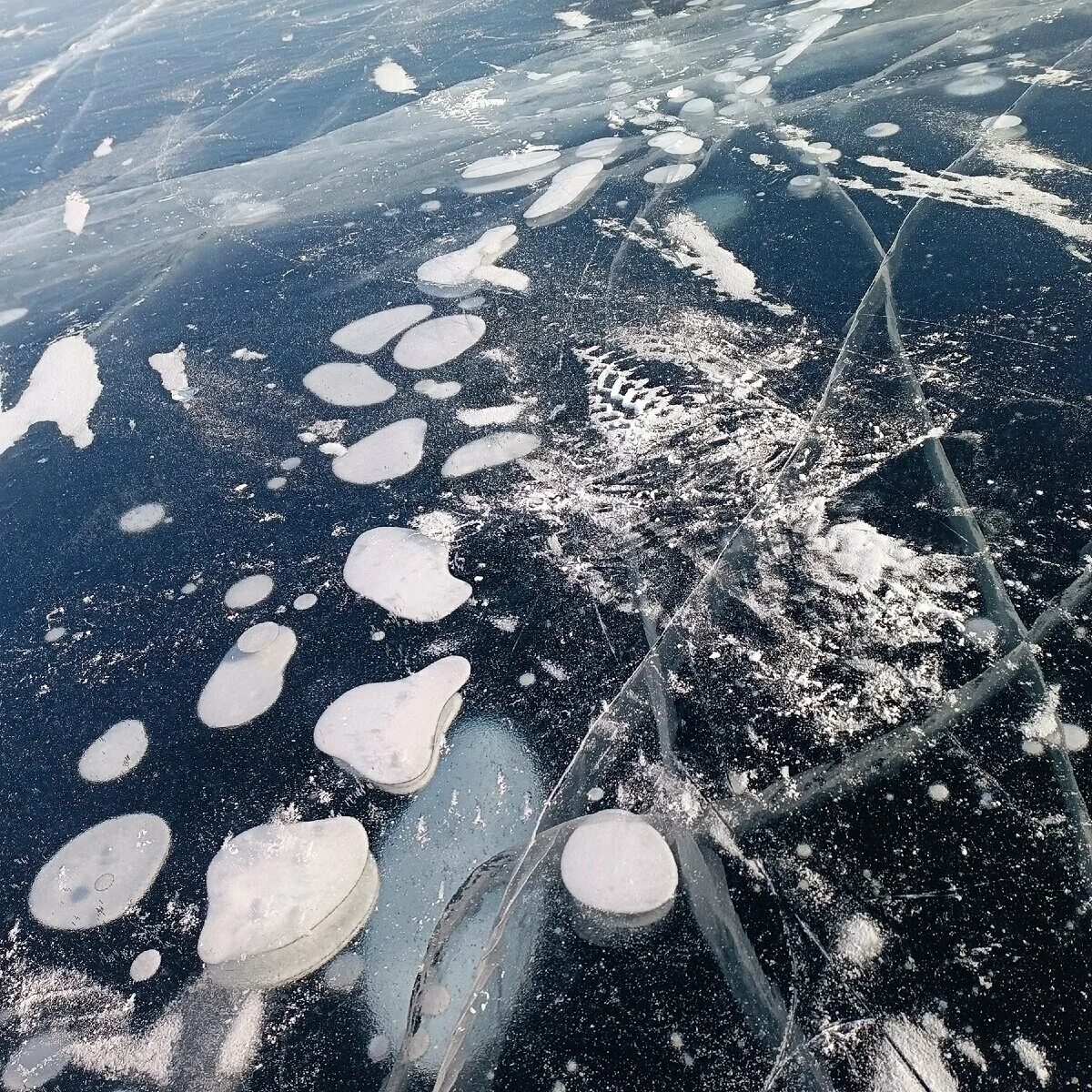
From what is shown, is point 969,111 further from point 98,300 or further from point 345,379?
point 98,300

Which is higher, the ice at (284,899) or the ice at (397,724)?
the ice at (397,724)

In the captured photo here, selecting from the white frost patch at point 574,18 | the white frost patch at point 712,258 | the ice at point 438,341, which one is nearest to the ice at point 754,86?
the white frost patch at point 712,258

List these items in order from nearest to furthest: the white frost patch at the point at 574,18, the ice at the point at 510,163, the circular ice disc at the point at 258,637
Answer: the circular ice disc at the point at 258,637 → the ice at the point at 510,163 → the white frost patch at the point at 574,18

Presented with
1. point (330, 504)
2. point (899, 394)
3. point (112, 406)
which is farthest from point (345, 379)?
point (899, 394)

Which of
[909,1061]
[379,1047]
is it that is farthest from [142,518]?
[909,1061]

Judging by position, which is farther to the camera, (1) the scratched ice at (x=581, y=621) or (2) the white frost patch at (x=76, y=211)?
(2) the white frost patch at (x=76, y=211)

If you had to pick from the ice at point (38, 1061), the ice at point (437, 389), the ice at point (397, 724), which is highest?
the ice at point (437, 389)

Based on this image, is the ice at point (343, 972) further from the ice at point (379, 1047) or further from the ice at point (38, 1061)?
the ice at point (38, 1061)
